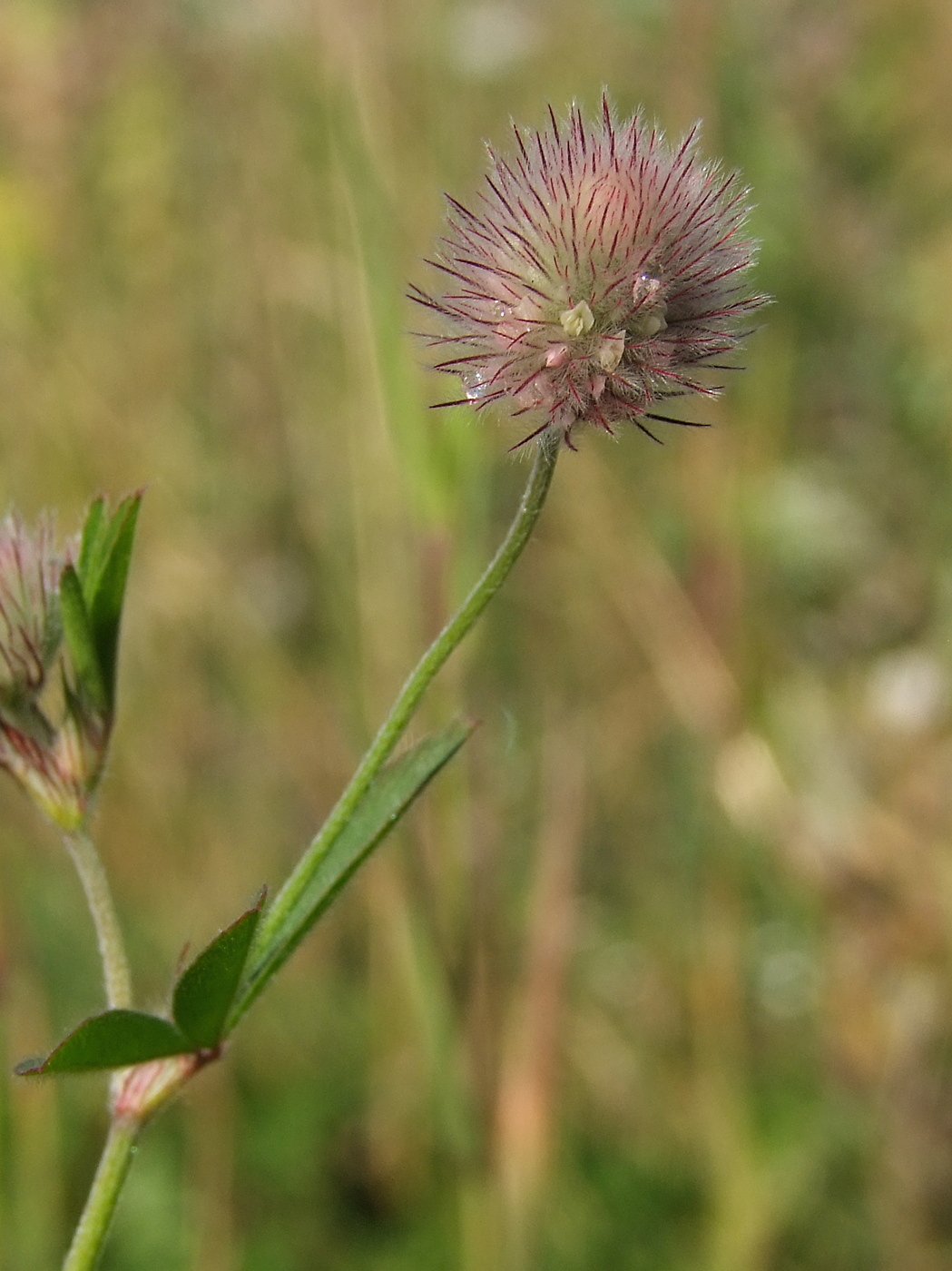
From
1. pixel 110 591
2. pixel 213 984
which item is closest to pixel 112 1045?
pixel 213 984

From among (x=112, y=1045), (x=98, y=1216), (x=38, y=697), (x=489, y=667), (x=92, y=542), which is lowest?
(x=98, y=1216)

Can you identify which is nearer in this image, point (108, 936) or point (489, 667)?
point (108, 936)

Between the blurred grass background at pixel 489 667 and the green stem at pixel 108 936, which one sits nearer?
the green stem at pixel 108 936

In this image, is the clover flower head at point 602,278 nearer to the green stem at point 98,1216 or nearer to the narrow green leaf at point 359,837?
the narrow green leaf at point 359,837

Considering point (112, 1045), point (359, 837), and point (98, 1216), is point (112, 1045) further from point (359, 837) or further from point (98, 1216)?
point (359, 837)

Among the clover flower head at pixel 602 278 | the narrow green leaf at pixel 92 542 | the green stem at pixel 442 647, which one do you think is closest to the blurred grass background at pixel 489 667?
the narrow green leaf at pixel 92 542

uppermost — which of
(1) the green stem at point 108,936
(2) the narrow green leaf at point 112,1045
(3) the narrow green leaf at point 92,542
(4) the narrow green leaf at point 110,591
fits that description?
(3) the narrow green leaf at point 92,542

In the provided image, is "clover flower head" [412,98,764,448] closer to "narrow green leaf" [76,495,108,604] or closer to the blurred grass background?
"narrow green leaf" [76,495,108,604]
